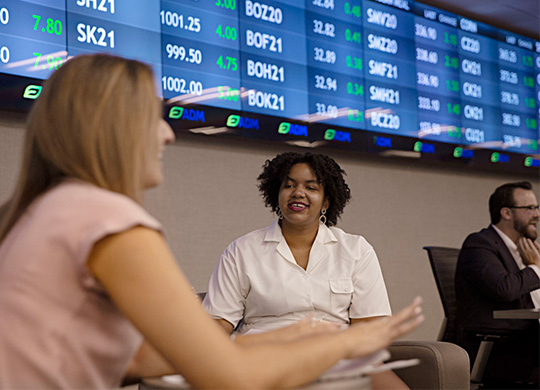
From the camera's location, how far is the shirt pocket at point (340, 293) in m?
2.62

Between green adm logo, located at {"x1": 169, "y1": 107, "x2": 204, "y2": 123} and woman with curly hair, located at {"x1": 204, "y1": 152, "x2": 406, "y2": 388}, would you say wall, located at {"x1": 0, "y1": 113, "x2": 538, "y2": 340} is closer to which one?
green adm logo, located at {"x1": 169, "y1": 107, "x2": 204, "y2": 123}

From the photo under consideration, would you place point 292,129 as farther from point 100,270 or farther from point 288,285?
point 100,270

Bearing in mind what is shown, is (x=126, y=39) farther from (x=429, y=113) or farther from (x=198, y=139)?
(x=429, y=113)

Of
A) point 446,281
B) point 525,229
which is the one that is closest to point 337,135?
point 446,281

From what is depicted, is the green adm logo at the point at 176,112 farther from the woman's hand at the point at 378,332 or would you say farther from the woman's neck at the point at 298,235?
the woman's hand at the point at 378,332

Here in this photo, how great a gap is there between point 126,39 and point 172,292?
2.55 meters

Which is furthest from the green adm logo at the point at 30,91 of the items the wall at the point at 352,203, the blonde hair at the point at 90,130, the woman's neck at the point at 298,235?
the blonde hair at the point at 90,130

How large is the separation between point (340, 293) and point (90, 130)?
176cm

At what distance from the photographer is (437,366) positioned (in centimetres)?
232

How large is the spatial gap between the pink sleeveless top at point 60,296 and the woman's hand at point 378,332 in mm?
349

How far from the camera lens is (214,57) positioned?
3.65 meters

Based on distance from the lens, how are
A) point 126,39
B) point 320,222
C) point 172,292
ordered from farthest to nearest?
point 126,39 → point 320,222 → point 172,292

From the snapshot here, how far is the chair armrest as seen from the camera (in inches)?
91.0

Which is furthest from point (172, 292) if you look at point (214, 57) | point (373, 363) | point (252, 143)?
point (252, 143)
